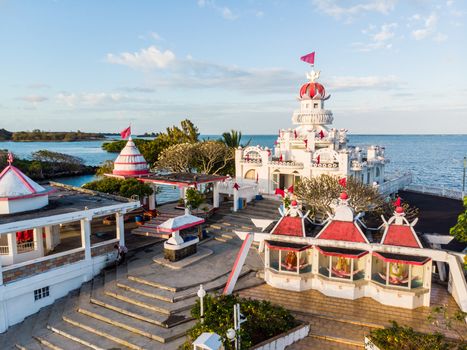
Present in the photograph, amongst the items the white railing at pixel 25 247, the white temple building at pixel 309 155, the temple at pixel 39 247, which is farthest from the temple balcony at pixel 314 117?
→ the white railing at pixel 25 247

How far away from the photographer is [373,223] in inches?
853

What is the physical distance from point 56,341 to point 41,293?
3.43 metres

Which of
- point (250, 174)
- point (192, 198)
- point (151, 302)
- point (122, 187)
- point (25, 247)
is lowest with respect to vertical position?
point (151, 302)

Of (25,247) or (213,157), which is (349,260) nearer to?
(25,247)

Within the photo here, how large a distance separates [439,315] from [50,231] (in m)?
18.1

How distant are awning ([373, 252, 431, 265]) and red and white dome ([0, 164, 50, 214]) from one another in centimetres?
1596

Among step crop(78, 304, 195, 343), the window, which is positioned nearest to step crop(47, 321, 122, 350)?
step crop(78, 304, 195, 343)

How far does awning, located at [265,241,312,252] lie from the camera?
1511 centimetres

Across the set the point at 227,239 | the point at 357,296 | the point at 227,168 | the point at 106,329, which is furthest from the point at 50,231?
the point at 227,168

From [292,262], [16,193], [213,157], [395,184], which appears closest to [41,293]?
[16,193]

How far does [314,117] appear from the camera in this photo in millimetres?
34156

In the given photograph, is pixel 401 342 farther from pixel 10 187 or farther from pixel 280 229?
pixel 10 187

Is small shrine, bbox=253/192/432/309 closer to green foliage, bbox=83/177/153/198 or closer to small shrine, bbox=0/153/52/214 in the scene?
small shrine, bbox=0/153/52/214

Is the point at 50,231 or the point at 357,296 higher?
the point at 50,231
